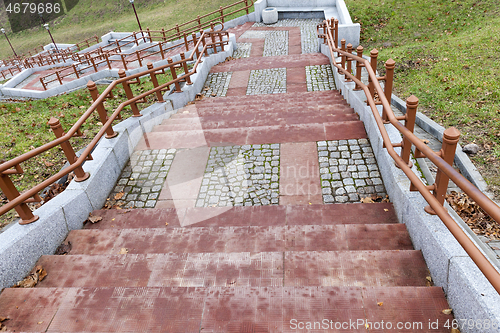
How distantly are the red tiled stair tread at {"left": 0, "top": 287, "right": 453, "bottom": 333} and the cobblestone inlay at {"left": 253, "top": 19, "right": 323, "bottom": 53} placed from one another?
13.9 meters

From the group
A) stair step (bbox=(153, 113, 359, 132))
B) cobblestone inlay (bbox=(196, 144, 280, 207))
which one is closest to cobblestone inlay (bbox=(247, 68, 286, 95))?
stair step (bbox=(153, 113, 359, 132))

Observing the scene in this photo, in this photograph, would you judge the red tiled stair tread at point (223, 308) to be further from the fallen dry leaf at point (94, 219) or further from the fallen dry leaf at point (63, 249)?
the fallen dry leaf at point (94, 219)

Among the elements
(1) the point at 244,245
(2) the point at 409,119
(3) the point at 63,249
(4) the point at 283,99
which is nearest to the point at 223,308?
(1) the point at 244,245

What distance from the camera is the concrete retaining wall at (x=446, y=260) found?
223 centimetres

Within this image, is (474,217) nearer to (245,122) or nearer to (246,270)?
(246,270)

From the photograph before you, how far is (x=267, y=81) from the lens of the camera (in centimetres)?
1180

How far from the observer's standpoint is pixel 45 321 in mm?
2809

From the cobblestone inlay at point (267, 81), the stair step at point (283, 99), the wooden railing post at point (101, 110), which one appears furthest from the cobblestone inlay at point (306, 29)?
the wooden railing post at point (101, 110)

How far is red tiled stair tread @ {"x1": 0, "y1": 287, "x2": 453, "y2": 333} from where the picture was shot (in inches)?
99.9

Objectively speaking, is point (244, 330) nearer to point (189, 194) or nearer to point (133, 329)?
point (133, 329)

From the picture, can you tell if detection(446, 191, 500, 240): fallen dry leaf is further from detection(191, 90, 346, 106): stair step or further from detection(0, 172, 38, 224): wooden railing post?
detection(0, 172, 38, 224): wooden railing post

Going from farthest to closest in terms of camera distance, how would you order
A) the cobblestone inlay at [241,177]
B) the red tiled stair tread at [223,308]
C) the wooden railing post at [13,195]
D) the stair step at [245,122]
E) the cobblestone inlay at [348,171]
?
the stair step at [245,122], the cobblestone inlay at [241,177], the cobblestone inlay at [348,171], the wooden railing post at [13,195], the red tiled stair tread at [223,308]

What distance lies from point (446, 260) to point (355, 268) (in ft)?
2.52

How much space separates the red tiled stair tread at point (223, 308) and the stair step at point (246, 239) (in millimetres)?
809
